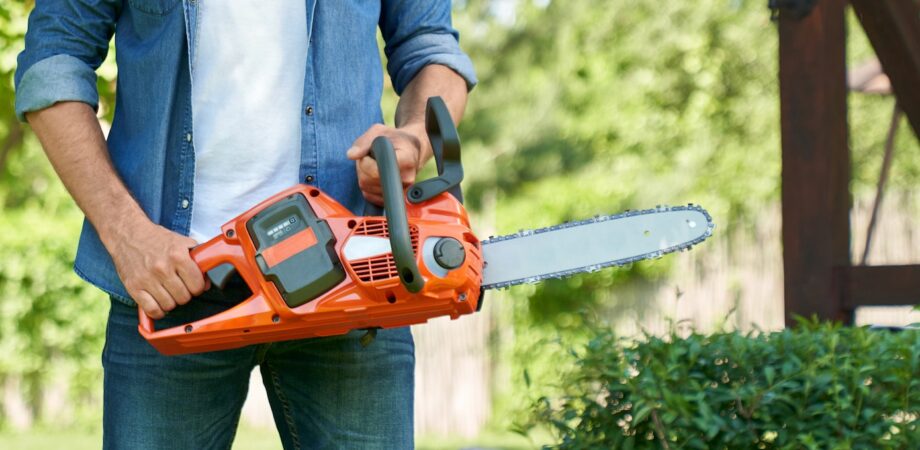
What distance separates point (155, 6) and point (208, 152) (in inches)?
10.3

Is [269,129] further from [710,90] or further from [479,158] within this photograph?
[710,90]

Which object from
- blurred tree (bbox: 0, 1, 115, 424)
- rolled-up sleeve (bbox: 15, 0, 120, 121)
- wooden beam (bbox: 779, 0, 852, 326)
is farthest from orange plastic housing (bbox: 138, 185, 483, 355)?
→ blurred tree (bbox: 0, 1, 115, 424)

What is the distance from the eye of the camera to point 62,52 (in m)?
1.91

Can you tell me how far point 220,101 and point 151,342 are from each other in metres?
0.42

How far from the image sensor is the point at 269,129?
191 centimetres

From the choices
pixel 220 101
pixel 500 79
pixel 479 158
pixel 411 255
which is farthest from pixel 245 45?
pixel 500 79

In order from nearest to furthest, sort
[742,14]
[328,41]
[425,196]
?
1. [425,196]
2. [328,41]
3. [742,14]

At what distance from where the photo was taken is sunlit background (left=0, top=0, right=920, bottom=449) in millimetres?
11312

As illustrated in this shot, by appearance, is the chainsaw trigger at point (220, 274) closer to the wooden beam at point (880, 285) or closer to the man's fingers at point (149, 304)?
the man's fingers at point (149, 304)

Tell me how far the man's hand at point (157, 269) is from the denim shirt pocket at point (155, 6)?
1.25 feet

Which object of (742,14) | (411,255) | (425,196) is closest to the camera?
(411,255)

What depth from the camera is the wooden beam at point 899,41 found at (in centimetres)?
376

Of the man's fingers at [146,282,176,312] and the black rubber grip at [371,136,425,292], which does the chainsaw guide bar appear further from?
the man's fingers at [146,282,176,312]

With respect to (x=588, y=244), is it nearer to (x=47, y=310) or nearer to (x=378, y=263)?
(x=378, y=263)
